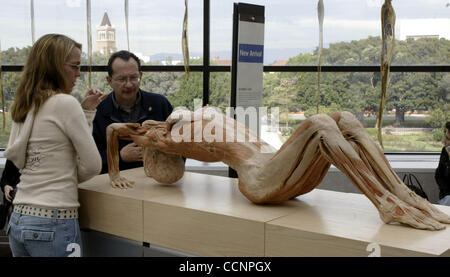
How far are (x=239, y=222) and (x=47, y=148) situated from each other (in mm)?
883

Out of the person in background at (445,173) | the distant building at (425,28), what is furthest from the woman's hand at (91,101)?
the distant building at (425,28)

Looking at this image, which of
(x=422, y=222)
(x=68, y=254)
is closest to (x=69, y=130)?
(x=68, y=254)

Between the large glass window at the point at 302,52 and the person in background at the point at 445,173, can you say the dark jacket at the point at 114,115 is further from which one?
the person in background at the point at 445,173

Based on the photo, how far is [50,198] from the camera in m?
2.26

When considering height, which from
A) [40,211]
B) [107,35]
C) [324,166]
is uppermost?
[107,35]

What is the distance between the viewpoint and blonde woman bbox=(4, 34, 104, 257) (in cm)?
221

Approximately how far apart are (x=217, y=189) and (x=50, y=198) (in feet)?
2.75

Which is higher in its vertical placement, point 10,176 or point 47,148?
point 47,148

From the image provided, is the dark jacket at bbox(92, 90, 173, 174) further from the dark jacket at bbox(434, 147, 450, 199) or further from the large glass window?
the dark jacket at bbox(434, 147, 450, 199)

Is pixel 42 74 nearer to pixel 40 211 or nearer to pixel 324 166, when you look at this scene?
pixel 40 211

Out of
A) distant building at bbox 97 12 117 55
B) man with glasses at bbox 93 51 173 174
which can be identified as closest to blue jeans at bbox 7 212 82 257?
man with glasses at bbox 93 51 173 174

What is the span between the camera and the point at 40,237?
220 centimetres

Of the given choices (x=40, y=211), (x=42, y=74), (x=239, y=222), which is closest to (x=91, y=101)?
(x=42, y=74)

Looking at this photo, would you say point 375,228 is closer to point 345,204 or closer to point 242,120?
point 345,204
